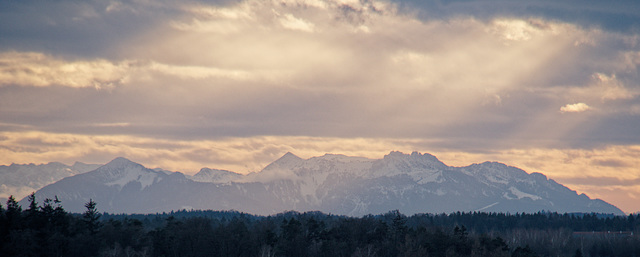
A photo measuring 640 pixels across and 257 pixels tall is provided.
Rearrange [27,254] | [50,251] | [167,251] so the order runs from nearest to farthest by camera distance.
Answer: [27,254], [50,251], [167,251]

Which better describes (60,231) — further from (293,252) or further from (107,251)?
(293,252)

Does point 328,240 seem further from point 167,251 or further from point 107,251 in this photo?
point 107,251

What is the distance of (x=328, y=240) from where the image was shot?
199 meters

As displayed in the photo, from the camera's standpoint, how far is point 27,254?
5827 inches

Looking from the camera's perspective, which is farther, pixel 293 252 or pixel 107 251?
pixel 293 252

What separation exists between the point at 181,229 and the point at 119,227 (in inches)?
699

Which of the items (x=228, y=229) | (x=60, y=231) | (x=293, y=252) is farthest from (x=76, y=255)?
(x=293, y=252)

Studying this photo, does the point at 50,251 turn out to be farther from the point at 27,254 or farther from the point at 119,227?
the point at 119,227

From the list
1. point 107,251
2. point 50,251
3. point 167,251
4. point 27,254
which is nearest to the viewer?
point 27,254

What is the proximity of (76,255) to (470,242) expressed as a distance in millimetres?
96993

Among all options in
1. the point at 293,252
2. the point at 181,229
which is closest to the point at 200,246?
the point at 181,229

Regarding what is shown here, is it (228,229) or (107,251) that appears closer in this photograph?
(107,251)

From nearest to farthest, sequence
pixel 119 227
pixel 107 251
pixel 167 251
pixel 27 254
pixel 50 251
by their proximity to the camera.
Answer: pixel 27 254
pixel 50 251
pixel 107 251
pixel 167 251
pixel 119 227

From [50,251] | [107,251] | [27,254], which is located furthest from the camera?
[107,251]
